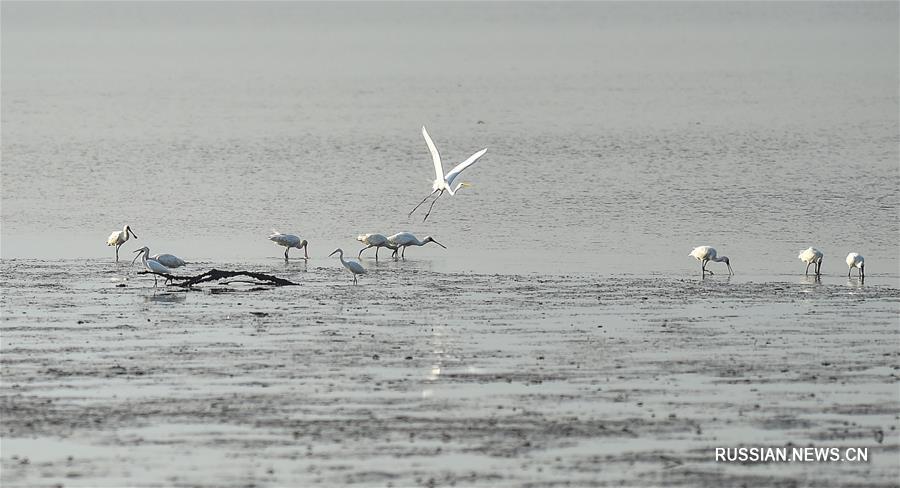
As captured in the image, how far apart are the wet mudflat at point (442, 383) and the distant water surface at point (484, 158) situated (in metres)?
4.43

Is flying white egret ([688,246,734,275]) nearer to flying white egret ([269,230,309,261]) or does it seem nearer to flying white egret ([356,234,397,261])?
flying white egret ([356,234,397,261])

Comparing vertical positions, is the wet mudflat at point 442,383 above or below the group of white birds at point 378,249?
below

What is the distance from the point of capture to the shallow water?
12672 millimetres

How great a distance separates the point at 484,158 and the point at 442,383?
93.4ft

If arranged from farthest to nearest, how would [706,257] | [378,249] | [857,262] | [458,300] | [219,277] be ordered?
[378,249] < [706,257] < [857,262] < [219,277] < [458,300]

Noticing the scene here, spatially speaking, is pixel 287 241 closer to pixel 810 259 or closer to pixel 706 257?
pixel 706 257

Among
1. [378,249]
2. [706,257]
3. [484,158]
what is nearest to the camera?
[706,257]

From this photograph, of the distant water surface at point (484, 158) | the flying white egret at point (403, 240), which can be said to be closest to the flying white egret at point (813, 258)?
the distant water surface at point (484, 158)

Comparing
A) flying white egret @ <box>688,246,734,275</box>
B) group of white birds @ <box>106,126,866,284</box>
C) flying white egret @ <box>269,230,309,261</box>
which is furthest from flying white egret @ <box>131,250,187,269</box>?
flying white egret @ <box>688,246,734,275</box>

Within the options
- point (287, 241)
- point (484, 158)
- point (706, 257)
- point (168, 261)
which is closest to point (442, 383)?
point (168, 261)

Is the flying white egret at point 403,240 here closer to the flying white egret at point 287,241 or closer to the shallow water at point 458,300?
the shallow water at point 458,300

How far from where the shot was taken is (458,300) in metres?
20.3

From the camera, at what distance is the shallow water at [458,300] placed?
12672mm

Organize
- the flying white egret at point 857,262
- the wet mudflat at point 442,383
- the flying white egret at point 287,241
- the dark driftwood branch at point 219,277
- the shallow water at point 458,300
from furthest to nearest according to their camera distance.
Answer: the flying white egret at point 287,241 → the flying white egret at point 857,262 → the dark driftwood branch at point 219,277 → the shallow water at point 458,300 → the wet mudflat at point 442,383
